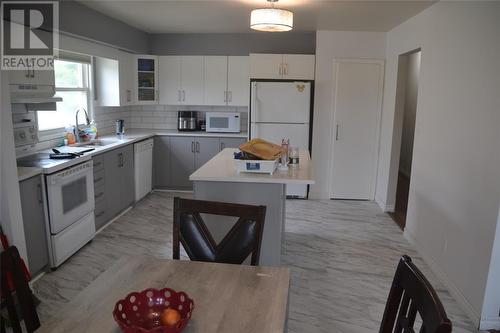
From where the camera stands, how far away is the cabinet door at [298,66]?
546 centimetres

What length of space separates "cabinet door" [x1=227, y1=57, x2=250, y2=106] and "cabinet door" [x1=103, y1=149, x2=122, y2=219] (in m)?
1.99

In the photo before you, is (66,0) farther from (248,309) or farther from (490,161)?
(490,161)

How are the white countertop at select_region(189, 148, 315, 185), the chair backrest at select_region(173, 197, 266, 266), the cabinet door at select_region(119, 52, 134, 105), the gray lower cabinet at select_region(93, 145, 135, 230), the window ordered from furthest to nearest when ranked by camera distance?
1. the cabinet door at select_region(119, 52, 134, 105)
2. the window
3. the gray lower cabinet at select_region(93, 145, 135, 230)
4. the white countertop at select_region(189, 148, 315, 185)
5. the chair backrest at select_region(173, 197, 266, 266)

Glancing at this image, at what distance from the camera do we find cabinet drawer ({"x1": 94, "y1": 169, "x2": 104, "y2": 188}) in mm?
4088

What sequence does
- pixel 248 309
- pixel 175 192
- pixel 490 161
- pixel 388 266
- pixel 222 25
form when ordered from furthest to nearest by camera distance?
1. pixel 175 192
2. pixel 222 25
3. pixel 388 266
4. pixel 490 161
5. pixel 248 309

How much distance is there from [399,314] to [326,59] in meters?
4.61

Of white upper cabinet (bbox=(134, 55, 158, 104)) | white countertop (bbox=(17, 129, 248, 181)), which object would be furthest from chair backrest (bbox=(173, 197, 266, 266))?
white upper cabinet (bbox=(134, 55, 158, 104))

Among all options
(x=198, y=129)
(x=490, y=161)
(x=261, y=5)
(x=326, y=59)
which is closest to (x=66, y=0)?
(x=261, y=5)

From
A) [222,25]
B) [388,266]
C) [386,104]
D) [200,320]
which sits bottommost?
[388,266]

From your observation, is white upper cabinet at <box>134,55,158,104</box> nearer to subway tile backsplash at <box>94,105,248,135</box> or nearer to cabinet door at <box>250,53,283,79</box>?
subway tile backsplash at <box>94,105,248,135</box>

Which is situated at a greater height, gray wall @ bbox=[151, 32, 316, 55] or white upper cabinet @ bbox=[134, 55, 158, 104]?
gray wall @ bbox=[151, 32, 316, 55]

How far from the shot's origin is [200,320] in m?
1.33

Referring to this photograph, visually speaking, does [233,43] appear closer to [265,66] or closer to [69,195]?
[265,66]

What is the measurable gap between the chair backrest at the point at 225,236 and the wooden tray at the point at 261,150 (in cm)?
113
